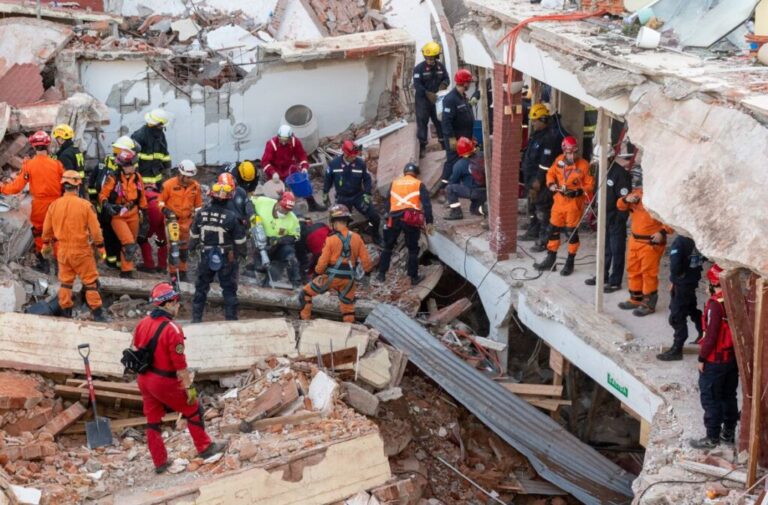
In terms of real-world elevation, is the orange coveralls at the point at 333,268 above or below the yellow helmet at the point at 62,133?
below

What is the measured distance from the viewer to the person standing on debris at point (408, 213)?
48.5ft

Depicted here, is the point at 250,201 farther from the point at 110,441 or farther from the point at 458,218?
the point at 110,441

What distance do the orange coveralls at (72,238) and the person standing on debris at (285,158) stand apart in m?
4.21

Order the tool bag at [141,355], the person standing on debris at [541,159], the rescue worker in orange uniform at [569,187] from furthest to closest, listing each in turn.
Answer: the person standing on debris at [541,159] < the rescue worker in orange uniform at [569,187] < the tool bag at [141,355]

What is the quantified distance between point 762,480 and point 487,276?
6.10m

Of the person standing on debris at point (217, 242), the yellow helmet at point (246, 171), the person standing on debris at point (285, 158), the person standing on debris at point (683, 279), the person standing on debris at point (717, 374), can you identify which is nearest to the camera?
the person standing on debris at point (717, 374)

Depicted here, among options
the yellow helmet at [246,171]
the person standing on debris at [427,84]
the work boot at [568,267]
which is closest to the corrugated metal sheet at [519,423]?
the work boot at [568,267]

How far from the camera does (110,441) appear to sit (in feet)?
37.4

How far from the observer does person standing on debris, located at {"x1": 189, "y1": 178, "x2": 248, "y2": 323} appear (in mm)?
13125

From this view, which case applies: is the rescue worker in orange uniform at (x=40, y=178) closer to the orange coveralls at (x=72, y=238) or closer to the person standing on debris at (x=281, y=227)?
the orange coveralls at (x=72, y=238)

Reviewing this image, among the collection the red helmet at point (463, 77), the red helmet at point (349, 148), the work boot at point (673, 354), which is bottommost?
the work boot at point (673, 354)

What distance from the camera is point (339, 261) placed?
13.8 meters

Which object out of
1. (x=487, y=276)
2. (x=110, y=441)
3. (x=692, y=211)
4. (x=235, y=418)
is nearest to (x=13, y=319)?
(x=110, y=441)

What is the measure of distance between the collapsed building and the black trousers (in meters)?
0.29
